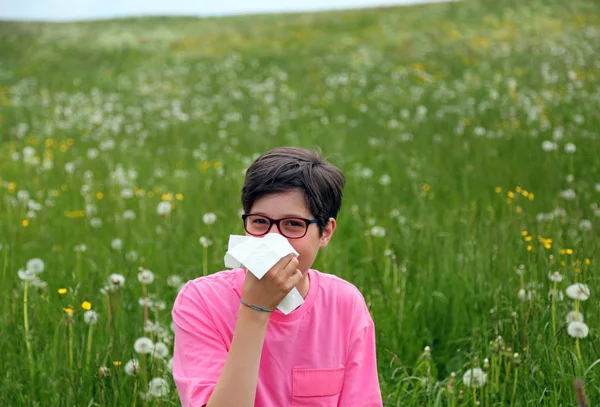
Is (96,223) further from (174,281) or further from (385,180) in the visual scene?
(385,180)

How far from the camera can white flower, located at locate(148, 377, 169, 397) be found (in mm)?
2232

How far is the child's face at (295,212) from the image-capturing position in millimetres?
1630

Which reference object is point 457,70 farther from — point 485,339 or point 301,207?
point 301,207

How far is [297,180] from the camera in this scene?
1.69 metres

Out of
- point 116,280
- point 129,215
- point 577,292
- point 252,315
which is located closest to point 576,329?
point 577,292

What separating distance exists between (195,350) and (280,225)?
13.0 inches

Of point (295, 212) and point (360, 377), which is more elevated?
point (295, 212)

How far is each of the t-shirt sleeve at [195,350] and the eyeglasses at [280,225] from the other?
21 cm

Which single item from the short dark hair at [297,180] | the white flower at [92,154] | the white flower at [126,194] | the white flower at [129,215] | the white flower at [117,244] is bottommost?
the white flower at [117,244]

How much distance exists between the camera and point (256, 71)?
13.0m

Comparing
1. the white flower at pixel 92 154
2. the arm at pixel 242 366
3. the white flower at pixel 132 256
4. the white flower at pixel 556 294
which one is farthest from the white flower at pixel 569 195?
the white flower at pixel 92 154

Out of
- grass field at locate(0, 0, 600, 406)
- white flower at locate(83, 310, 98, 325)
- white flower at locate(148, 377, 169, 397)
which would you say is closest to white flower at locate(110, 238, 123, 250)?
grass field at locate(0, 0, 600, 406)

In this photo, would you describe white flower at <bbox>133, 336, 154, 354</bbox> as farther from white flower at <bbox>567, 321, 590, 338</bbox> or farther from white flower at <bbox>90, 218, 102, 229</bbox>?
white flower at <bbox>90, 218, 102, 229</bbox>

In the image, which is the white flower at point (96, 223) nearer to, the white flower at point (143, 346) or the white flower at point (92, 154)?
the white flower at point (143, 346)
